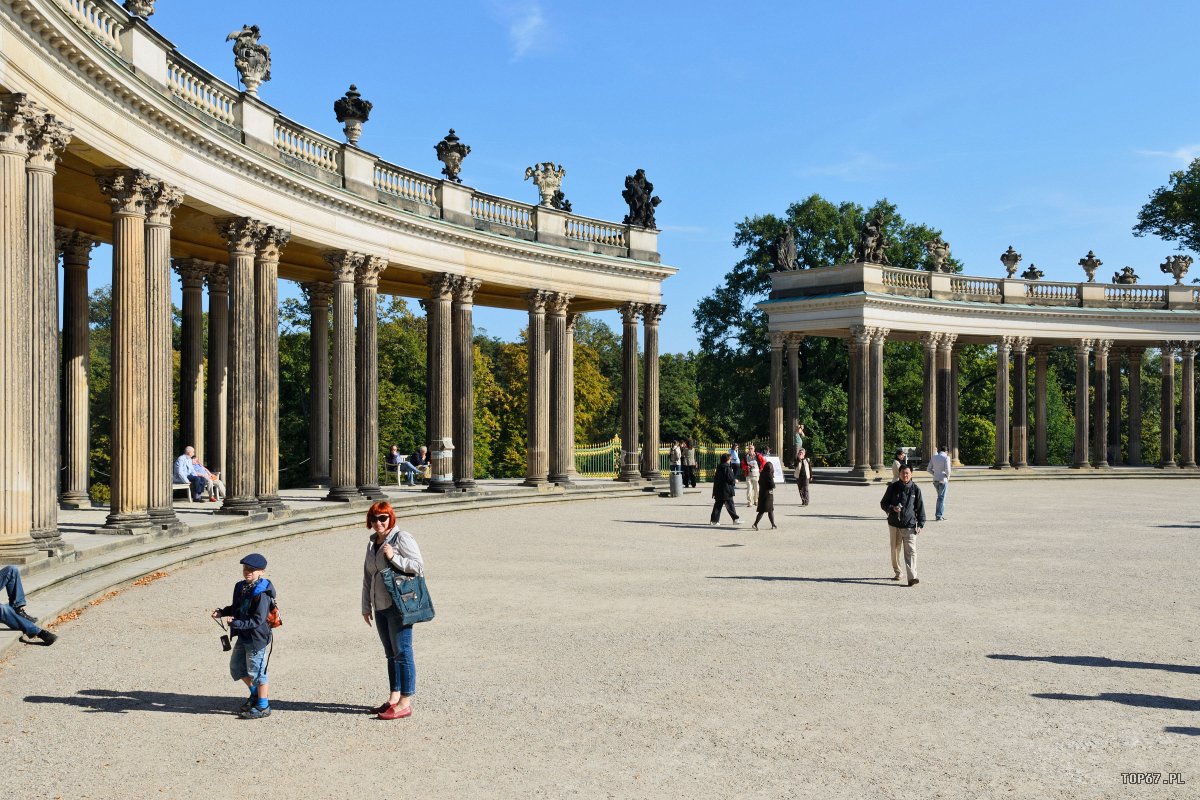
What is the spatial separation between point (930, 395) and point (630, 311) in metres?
24.0

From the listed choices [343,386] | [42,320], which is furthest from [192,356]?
[42,320]

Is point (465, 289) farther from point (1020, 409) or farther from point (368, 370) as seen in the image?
point (1020, 409)

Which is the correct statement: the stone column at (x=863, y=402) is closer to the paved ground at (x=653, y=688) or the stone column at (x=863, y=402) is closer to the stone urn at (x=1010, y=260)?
the stone urn at (x=1010, y=260)

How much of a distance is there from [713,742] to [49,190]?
16.9 metres

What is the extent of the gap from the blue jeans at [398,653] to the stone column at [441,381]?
3018 centimetres

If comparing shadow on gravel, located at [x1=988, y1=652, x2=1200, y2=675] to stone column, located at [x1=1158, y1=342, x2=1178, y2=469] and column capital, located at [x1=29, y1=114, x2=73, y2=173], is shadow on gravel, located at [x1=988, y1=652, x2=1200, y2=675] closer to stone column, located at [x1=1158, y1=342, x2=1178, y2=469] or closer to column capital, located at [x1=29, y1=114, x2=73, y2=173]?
column capital, located at [x1=29, y1=114, x2=73, y2=173]

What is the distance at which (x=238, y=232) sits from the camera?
29.9 m

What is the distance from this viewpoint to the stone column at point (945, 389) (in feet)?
217

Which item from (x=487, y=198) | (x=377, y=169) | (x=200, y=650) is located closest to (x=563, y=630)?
(x=200, y=650)

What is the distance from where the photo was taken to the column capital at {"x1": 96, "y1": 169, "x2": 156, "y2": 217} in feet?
78.1

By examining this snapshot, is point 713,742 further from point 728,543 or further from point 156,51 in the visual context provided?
point 156,51

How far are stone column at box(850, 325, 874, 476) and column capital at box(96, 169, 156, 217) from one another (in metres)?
44.5

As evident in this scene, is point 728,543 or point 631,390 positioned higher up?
point 631,390

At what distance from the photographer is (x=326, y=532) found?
30.6 metres
